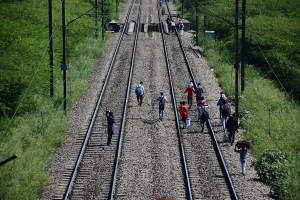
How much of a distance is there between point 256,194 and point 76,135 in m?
9.69

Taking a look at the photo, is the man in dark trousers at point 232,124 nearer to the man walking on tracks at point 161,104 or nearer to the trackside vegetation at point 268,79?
the trackside vegetation at point 268,79

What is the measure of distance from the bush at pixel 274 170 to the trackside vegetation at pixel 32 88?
25.3 ft

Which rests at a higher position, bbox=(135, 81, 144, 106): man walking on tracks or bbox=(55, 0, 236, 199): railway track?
bbox=(135, 81, 144, 106): man walking on tracks

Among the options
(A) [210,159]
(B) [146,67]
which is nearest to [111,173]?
(A) [210,159]

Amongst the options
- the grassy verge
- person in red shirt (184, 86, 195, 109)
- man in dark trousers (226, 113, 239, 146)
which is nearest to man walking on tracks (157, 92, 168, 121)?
person in red shirt (184, 86, 195, 109)

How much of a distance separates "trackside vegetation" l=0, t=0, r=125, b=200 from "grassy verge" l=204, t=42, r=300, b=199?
8.41 meters

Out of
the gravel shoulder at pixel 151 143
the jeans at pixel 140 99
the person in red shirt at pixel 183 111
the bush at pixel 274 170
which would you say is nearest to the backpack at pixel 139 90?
the jeans at pixel 140 99

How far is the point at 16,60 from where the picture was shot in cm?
3294

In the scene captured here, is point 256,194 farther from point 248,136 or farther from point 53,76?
point 53,76

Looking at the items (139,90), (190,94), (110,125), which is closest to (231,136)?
(110,125)

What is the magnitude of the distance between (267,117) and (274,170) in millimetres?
8345

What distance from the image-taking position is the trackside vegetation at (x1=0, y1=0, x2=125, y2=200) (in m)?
20.1

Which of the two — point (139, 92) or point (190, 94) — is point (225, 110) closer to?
point (190, 94)

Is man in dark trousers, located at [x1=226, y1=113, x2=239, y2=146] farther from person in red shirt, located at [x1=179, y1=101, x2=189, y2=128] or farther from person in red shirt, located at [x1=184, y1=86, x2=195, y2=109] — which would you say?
person in red shirt, located at [x1=184, y1=86, x2=195, y2=109]
